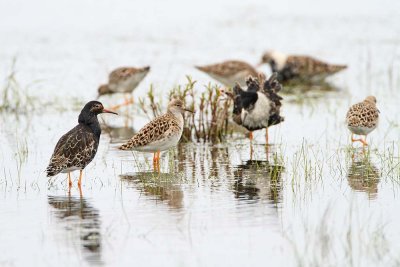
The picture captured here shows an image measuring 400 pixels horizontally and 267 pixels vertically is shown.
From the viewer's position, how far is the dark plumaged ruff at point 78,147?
979 cm

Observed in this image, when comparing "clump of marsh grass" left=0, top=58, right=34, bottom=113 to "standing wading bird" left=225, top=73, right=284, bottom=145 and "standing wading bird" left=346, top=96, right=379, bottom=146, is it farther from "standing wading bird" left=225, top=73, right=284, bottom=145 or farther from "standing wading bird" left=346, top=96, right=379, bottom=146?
"standing wading bird" left=346, top=96, right=379, bottom=146

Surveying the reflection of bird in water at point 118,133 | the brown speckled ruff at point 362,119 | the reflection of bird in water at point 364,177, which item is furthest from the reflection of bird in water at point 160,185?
the brown speckled ruff at point 362,119

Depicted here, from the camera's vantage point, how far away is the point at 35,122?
1473 centimetres

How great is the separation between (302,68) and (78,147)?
35.8 feet

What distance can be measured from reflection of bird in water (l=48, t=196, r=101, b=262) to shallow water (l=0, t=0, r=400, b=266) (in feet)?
0.06

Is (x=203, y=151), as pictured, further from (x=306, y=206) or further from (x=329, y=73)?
(x=329, y=73)

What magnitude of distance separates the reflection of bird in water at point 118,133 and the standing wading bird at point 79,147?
2.60m

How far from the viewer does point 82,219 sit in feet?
28.0

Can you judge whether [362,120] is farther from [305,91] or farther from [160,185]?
[305,91]

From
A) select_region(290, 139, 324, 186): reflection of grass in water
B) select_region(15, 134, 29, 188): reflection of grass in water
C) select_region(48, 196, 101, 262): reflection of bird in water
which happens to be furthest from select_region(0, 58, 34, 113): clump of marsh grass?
select_region(48, 196, 101, 262): reflection of bird in water

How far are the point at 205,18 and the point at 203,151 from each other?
53.4ft

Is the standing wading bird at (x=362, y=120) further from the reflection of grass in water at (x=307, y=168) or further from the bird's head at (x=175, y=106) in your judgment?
the bird's head at (x=175, y=106)

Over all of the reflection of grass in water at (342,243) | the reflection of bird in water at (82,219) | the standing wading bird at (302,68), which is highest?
the standing wading bird at (302,68)

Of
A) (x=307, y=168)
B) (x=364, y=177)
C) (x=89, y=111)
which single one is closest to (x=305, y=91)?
(x=307, y=168)
